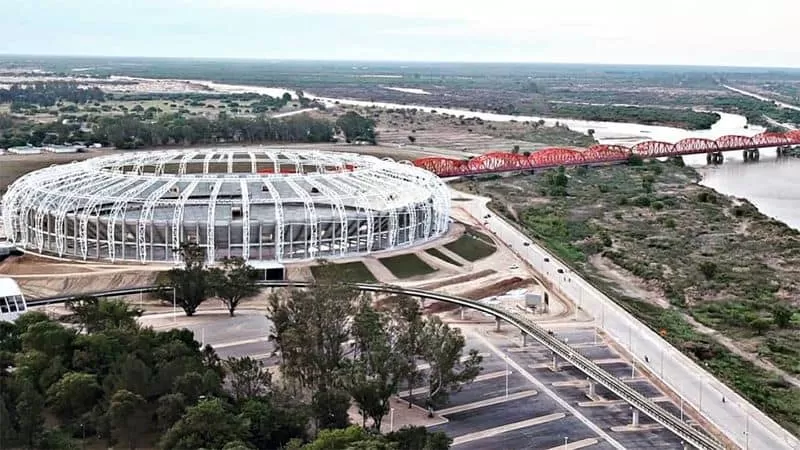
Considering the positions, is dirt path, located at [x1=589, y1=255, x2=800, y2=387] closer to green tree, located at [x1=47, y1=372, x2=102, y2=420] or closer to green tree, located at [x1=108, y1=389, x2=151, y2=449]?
green tree, located at [x1=108, y1=389, x2=151, y2=449]

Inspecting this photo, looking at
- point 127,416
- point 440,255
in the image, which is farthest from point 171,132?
point 127,416

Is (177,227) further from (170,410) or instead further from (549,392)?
(549,392)

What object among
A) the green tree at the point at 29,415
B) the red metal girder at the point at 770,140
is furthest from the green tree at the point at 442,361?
the red metal girder at the point at 770,140

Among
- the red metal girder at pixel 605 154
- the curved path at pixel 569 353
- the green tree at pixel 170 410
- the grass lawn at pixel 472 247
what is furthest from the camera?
the red metal girder at pixel 605 154

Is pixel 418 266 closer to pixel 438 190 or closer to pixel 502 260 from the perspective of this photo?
pixel 502 260

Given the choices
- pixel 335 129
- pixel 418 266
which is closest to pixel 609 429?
pixel 418 266

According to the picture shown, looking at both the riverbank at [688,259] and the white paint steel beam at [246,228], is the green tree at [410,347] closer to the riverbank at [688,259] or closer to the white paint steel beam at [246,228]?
the riverbank at [688,259]
